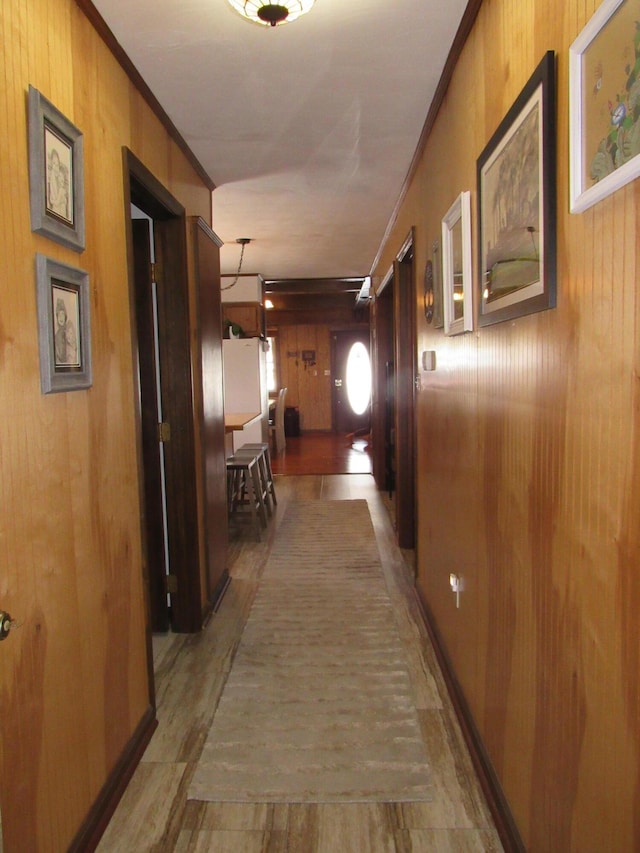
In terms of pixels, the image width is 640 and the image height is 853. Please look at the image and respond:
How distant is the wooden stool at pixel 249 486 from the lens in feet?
15.5

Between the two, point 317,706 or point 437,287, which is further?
point 437,287

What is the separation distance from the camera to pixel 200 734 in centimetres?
215

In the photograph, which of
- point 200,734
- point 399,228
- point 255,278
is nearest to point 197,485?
point 200,734

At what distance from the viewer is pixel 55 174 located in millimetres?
1508

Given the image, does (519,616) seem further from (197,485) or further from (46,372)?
(197,485)

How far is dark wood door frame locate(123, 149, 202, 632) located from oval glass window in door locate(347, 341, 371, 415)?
29.1ft

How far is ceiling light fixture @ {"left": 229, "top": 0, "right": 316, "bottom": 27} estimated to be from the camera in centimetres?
173

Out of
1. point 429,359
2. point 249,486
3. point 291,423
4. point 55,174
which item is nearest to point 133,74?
point 55,174

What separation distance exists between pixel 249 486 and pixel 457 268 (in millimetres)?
3227

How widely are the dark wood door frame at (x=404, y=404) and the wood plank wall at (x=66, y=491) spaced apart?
7.52 feet

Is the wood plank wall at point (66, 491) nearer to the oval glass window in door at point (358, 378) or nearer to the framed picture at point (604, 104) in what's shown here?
the framed picture at point (604, 104)

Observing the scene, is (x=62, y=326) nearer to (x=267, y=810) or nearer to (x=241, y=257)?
(x=267, y=810)

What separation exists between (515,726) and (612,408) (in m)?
A: 1.01

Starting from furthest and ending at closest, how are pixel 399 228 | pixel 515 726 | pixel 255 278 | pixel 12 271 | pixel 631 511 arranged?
1. pixel 255 278
2. pixel 399 228
3. pixel 515 726
4. pixel 12 271
5. pixel 631 511
